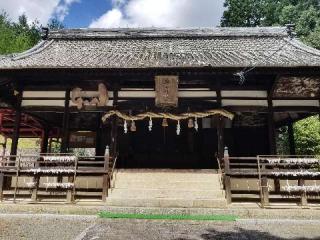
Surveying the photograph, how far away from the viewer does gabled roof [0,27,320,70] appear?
12.8 meters

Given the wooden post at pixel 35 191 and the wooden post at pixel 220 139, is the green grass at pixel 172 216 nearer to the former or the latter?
the wooden post at pixel 35 191

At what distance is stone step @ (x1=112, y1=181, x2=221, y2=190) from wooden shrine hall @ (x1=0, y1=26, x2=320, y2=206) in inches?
18.0

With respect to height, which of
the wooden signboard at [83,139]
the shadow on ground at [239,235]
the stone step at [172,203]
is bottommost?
the shadow on ground at [239,235]

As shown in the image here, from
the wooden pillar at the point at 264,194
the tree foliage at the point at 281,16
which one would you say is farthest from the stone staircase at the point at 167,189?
the tree foliage at the point at 281,16

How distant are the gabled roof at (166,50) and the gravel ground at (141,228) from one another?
19.1 ft

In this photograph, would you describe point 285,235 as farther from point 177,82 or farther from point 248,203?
point 177,82

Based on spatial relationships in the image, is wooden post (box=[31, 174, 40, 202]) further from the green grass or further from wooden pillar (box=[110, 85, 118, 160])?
wooden pillar (box=[110, 85, 118, 160])

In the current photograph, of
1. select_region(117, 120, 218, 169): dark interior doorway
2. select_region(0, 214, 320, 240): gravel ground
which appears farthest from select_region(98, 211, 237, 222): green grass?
select_region(117, 120, 218, 169): dark interior doorway

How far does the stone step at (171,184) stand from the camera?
11.8 meters

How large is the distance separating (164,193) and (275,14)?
42.1 m

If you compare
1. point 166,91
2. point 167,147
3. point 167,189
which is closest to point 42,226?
point 167,189

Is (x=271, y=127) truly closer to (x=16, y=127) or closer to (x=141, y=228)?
(x=141, y=228)

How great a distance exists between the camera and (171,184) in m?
12.1

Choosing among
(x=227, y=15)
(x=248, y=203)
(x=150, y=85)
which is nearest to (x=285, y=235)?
(x=248, y=203)
